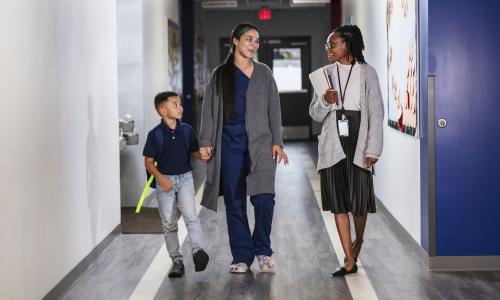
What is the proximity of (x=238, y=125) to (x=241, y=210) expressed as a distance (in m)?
0.51

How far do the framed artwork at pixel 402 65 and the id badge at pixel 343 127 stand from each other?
687 mm

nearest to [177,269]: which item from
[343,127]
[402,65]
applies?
[343,127]

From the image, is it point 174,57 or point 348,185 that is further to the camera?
point 174,57

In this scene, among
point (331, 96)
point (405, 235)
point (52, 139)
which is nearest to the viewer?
point (52, 139)

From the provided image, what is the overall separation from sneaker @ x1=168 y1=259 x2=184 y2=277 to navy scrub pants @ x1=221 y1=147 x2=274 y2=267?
0.31m

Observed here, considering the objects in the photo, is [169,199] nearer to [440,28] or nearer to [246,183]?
[246,183]

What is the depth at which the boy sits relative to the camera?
471cm

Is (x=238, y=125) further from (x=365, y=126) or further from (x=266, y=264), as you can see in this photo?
(x=266, y=264)

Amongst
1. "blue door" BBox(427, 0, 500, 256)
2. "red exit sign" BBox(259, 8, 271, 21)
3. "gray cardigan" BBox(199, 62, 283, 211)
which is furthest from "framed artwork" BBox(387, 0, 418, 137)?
"red exit sign" BBox(259, 8, 271, 21)

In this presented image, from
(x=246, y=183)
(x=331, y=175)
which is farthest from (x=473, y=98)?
(x=246, y=183)

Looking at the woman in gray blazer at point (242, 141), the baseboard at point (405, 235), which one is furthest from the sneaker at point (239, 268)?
the baseboard at point (405, 235)

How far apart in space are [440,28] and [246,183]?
4.71 feet

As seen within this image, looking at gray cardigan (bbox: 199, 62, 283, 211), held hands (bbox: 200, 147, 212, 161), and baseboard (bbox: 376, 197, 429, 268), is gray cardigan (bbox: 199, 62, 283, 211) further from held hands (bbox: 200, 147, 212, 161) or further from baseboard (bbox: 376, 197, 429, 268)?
baseboard (bbox: 376, 197, 429, 268)

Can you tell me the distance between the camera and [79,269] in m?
4.85
